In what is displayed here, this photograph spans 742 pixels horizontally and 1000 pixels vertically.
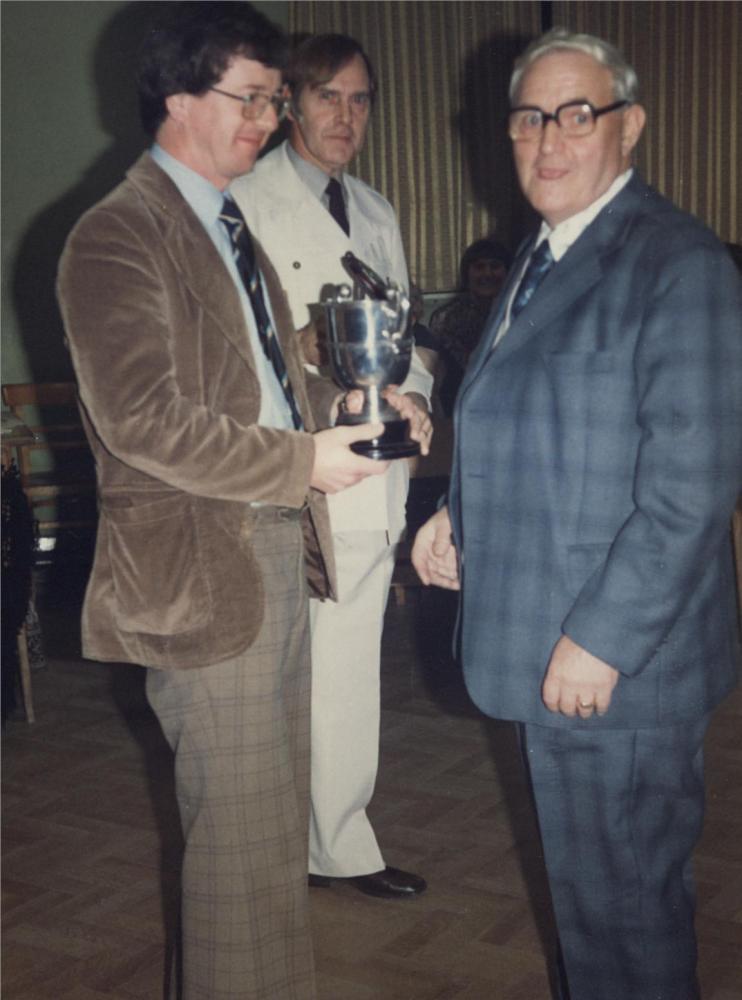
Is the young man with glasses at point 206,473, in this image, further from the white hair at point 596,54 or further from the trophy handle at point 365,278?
the white hair at point 596,54

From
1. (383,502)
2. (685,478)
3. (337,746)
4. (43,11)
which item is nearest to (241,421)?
(685,478)

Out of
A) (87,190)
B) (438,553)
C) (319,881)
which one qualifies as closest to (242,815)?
(438,553)

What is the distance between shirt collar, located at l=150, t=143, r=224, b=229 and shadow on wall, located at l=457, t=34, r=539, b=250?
6.06 m

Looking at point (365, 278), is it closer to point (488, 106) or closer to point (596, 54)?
point (596, 54)

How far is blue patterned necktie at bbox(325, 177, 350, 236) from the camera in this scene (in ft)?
9.55

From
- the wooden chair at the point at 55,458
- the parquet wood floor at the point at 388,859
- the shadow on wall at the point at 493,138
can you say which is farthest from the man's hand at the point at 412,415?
the shadow on wall at the point at 493,138

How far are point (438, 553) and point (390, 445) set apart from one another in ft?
0.82

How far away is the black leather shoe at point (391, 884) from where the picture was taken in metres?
2.93

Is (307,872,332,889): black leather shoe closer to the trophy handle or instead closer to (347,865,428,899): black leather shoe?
(347,865,428,899): black leather shoe

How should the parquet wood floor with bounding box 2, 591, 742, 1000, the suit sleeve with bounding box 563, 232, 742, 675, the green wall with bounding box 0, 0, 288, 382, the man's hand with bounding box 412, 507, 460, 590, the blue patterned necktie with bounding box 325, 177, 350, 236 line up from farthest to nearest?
the green wall with bounding box 0, 0, 288, 382 → the blue patterned necktie with bounding box 325, 177, 350, 236 → the parquet wood floor with bounding box 2, 591, 742, 1000 → the man's hand with bounding box 412, 507, 460, 590 → the suit sleeve with bounding box 563, 232, 742, 675

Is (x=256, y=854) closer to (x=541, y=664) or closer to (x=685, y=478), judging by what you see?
(x=541, y=664)

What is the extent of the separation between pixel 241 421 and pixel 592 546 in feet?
1.99

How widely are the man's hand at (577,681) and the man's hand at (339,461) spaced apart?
1.52ft

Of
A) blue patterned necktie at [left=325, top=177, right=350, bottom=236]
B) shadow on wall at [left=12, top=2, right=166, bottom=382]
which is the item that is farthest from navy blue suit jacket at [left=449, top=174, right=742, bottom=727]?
shadow on wall at [left=12, top=2, right=166, bottom=382]
